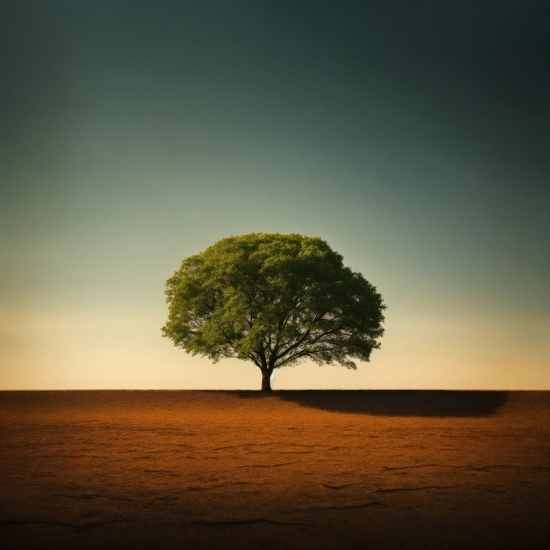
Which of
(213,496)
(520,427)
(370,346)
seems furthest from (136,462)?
(370,346)

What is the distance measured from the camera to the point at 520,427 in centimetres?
1805

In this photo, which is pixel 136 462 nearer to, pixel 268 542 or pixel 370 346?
pixel 268 542

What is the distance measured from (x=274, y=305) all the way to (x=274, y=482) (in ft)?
64.3

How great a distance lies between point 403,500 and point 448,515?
3.07ft

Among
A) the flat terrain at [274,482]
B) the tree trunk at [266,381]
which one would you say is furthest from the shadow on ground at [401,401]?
the flat terrain at [274,482]

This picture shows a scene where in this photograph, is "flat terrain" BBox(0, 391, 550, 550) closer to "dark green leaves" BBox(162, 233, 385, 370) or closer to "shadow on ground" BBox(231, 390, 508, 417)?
"shadow on ground" BBox(231, 390, 508, 417)

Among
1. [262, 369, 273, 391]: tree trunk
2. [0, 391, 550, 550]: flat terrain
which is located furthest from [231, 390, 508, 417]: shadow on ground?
[0, 391, 550, 550]: flat terrain

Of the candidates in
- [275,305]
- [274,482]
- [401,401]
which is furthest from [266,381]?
[274,482]

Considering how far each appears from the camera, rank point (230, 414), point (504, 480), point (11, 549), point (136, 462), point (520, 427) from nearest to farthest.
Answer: point (11, 549) < point (504, 480) < point (136, 462) < point (520, 427) < point (230, 414)

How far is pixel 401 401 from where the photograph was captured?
27531 mm

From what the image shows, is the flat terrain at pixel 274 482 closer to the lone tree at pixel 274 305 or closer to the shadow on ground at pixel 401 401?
the shadow on ground at pixel 401 401

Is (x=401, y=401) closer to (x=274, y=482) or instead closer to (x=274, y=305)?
(x=274, y=305)

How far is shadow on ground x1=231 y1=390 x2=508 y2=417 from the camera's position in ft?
78.0

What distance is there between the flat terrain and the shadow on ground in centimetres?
310
